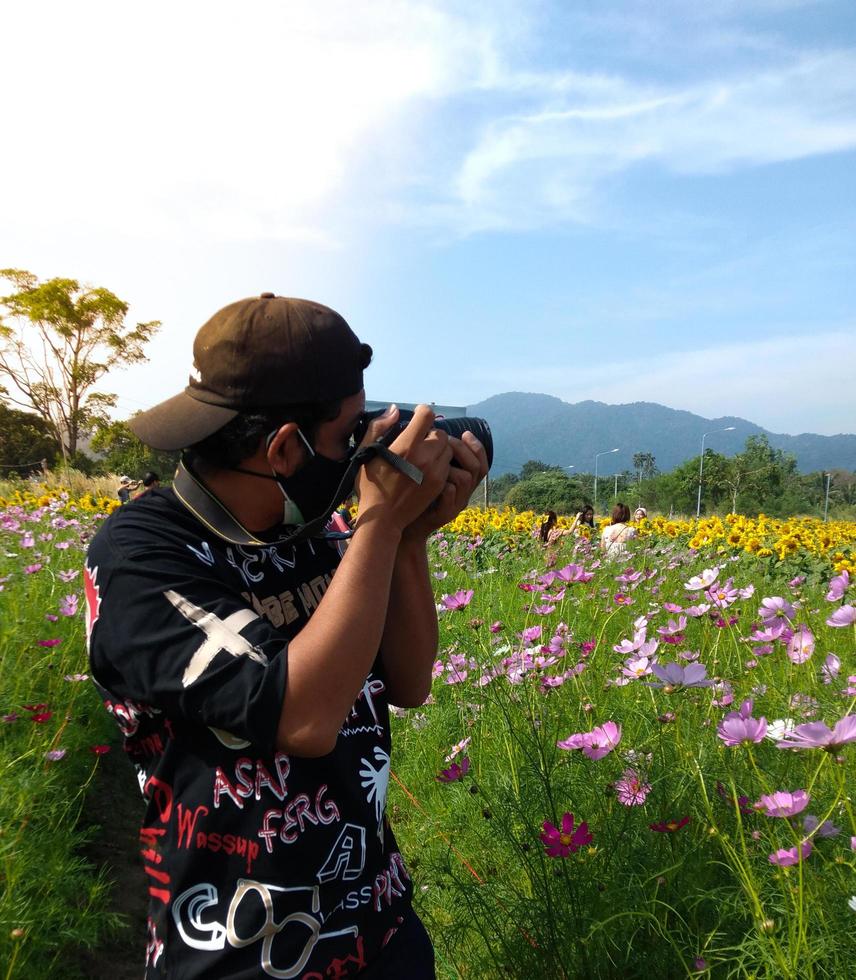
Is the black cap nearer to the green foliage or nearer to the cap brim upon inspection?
the cap brim

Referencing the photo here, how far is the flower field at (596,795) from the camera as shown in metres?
1.11

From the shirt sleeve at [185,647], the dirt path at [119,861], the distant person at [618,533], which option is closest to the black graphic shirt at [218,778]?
the shirt sleeve at [185,647]

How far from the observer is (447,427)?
1004 mm

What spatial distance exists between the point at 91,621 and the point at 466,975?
1.19 meters

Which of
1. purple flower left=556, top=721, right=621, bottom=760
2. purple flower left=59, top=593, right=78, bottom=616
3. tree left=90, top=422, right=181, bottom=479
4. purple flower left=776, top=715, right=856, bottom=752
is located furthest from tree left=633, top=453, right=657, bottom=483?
purple flower left=776, top=715, right=856, bottom=752

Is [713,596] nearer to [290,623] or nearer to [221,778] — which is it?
[290,623]

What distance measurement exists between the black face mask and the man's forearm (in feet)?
0.47

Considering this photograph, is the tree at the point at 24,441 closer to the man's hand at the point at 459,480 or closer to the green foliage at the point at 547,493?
the green foliage at the point at 547,493

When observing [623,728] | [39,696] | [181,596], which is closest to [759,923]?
[181,596]

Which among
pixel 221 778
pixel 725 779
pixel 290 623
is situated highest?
pixel 290 623

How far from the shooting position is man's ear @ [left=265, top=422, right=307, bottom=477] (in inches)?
34.9

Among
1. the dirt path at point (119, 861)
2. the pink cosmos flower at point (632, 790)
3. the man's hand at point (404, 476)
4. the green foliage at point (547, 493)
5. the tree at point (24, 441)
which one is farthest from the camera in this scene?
the green foliage at point (547, 493)

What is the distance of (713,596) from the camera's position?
5.62 feet

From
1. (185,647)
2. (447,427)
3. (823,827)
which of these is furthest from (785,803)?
(185,647)
